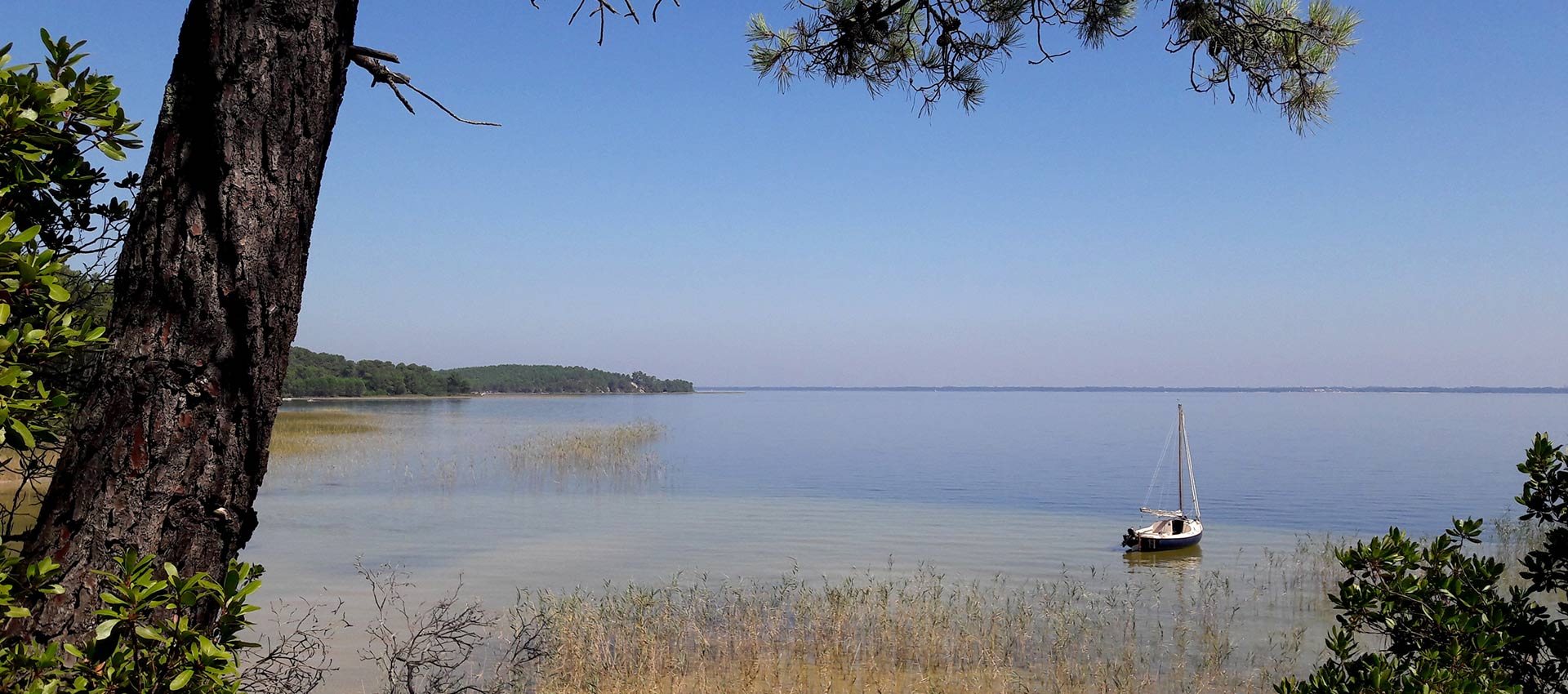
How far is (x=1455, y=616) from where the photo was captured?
10.3ft

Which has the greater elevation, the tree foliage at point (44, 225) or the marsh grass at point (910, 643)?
the tree foliage at point (44, 225)

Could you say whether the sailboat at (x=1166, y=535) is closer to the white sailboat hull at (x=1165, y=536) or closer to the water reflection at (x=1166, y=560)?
the white sailboat hull at (x=1165, y=536)

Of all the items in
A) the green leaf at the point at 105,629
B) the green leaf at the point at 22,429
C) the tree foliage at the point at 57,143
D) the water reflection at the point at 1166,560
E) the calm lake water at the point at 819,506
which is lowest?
the water reflection at the point at 1166,560

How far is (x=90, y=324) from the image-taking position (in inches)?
92.0

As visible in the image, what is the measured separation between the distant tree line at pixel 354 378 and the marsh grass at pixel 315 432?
36.5m

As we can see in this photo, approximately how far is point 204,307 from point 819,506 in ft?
63.5

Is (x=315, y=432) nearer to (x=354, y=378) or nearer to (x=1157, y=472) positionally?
(x=1157, y=472)

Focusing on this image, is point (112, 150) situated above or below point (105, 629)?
above

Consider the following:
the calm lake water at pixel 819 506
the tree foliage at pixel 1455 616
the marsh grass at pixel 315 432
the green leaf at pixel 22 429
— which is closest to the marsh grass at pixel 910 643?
the calm lake water at pixel 819 506

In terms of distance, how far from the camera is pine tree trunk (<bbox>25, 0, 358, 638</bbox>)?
222cm

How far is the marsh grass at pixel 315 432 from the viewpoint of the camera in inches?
1167

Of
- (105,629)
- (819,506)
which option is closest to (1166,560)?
(819,506)

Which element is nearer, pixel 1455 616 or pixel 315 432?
pixel 1455 616

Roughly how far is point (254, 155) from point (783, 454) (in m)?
34.7
